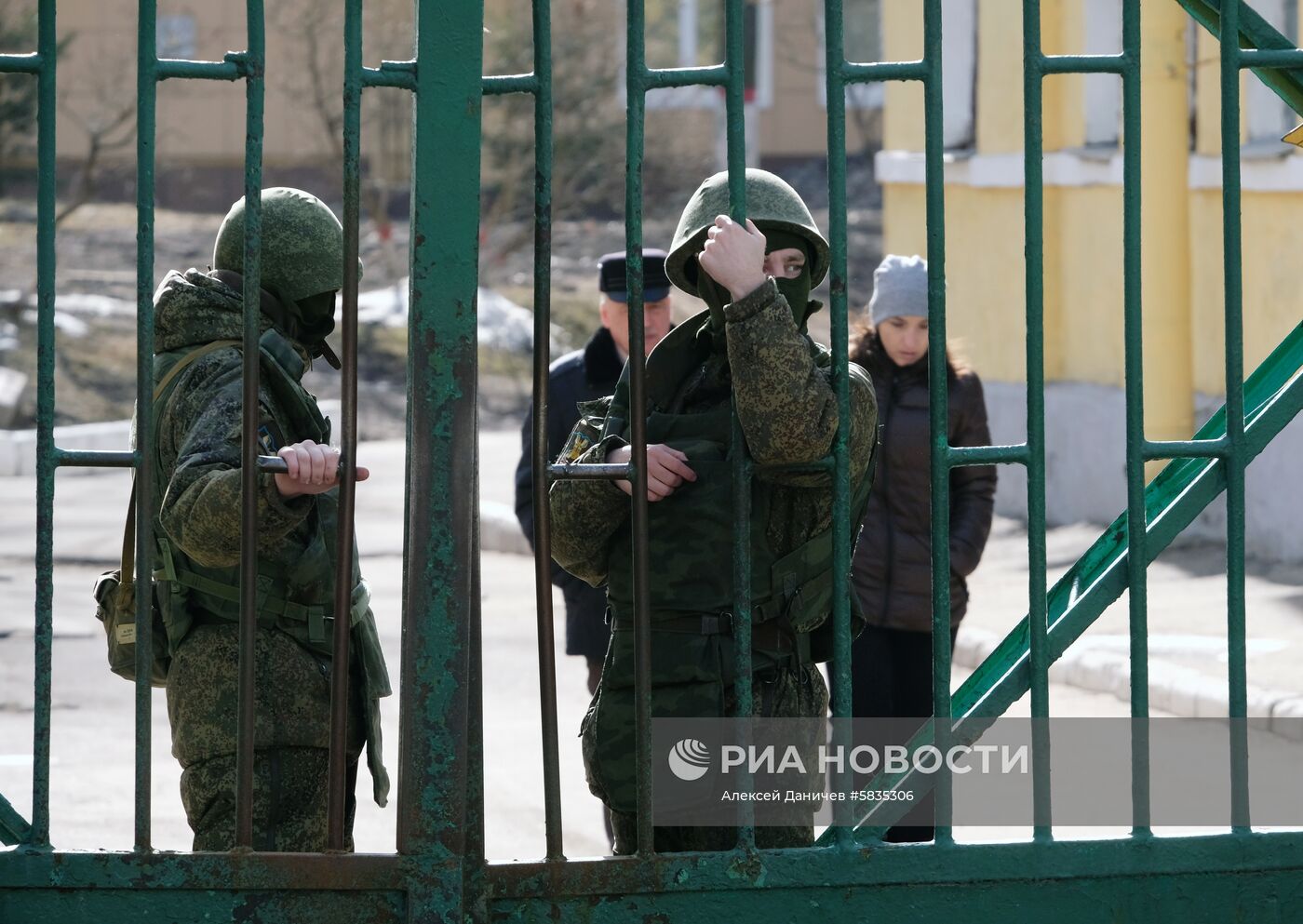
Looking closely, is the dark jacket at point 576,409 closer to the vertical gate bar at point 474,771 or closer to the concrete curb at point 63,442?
the vertical gate bar at point 474,771

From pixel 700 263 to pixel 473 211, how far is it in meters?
0.34

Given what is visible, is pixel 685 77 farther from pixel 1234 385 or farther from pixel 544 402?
pixel 1234 385

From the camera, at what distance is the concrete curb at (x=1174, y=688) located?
659cm

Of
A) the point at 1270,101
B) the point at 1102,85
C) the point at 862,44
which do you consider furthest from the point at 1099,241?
the point at 862,44

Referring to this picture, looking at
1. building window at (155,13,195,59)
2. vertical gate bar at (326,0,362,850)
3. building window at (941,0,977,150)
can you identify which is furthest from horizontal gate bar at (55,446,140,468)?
building window at (155,13,195,59)

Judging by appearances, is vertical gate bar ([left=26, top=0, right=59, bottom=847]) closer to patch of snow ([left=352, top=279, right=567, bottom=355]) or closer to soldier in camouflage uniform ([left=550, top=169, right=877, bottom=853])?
soldier in camouflage uniform ([left=550, top=169, right=877, bottom=853])

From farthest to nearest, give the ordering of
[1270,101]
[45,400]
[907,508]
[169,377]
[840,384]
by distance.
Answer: [1270,101], [907,508], [169,377], [840,384], [45,400]

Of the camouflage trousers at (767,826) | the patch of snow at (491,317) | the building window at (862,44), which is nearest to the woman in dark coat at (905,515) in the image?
the camouflage trousers at (767,826)

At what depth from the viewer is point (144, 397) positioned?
9.35 feet

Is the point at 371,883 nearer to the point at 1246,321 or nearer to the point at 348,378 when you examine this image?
the point at 348,378

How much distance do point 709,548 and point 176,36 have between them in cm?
2293

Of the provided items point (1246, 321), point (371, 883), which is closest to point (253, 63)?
point (371, 883)

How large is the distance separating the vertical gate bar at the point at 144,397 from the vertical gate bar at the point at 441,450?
0.38 meters

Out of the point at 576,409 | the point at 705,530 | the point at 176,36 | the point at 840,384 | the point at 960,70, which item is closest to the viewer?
the point at 840,384
